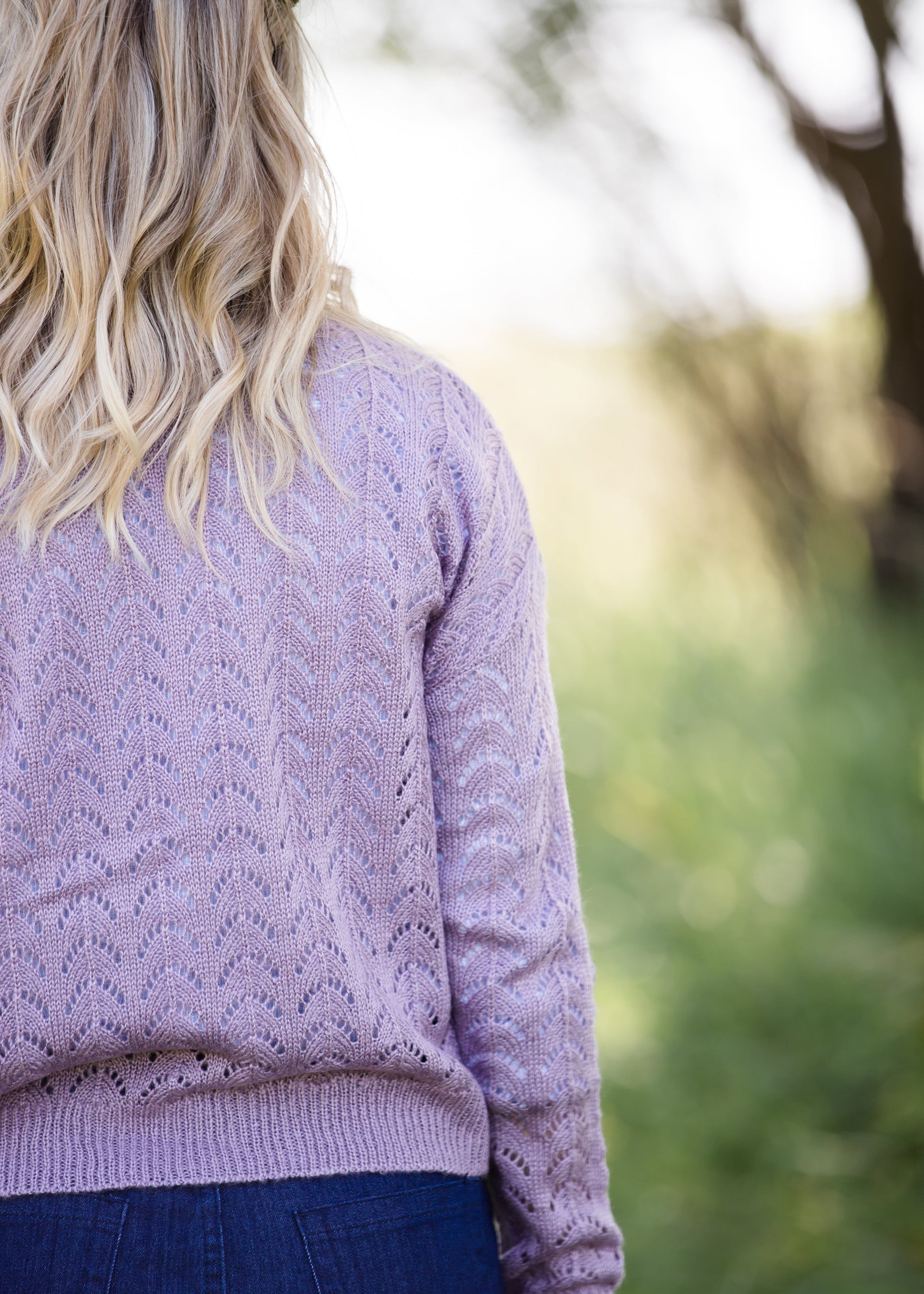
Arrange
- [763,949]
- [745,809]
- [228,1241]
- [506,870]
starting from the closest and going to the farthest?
[228,1241], [506,870], [763,949], [745,809]

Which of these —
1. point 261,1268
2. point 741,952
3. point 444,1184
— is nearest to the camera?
point 261,1268

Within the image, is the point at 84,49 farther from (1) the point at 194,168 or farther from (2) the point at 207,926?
(2) the point at 207,926

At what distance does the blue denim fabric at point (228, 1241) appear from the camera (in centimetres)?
107

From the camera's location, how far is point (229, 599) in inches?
44.0

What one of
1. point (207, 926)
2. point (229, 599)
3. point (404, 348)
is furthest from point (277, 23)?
point (207, 926)

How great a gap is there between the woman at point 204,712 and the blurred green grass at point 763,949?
1785mm

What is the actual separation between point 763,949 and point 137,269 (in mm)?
2911

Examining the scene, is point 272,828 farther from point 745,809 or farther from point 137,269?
point 745,809

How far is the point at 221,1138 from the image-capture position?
1105 millimetres

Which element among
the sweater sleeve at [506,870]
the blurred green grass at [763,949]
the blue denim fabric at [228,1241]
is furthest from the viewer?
the blurred green grass at [763,949]

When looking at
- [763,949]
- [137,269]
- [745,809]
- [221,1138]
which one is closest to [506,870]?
[221,1138]

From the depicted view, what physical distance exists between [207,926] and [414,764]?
249mm

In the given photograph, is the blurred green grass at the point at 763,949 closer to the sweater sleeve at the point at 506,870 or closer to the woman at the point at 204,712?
the sweater sleeve at the point at 506,870

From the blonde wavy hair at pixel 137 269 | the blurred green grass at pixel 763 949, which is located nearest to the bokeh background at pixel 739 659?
the blurred green grass at pixel 763 949
